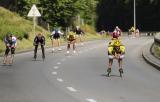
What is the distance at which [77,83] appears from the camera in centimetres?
2023

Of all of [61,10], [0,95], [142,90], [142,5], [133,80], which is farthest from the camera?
[142,5]

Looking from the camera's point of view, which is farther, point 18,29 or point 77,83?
point 18,29

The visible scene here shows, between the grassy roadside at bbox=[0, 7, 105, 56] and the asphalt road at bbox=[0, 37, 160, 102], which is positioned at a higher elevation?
the grassy roadside at bbox=[0, 7, 105, 56]

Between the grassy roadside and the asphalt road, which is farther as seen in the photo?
the grassy roadside

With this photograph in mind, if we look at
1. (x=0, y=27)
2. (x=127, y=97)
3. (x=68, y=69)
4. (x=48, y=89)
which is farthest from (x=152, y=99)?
(x=0, y=27)

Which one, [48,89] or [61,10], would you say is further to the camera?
[61,10]

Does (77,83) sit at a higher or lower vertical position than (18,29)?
lower

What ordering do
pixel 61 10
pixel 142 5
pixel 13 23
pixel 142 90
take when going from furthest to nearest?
pixel 142 5 → pixel 61 10 → pixel 13 23 → pixel 142 90

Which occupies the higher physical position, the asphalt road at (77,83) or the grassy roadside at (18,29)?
the grassy roadside at (18,29)

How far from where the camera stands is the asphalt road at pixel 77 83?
16203mm

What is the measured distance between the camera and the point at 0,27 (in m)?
48.8

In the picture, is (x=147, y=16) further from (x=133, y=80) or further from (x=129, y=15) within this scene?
(x=133, y=80)

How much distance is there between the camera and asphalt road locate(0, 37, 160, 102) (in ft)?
53.2

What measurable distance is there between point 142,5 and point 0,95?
9470 centimetres
